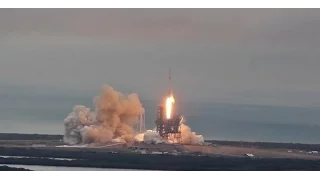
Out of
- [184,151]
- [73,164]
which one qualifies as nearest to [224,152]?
[184,151]

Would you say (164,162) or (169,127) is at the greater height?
(169,127)

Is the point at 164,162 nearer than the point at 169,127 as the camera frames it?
Yes

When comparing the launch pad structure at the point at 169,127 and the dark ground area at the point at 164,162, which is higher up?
the launch pad structure at the point at 169,127

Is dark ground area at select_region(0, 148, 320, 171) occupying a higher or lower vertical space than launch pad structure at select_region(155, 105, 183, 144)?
lower

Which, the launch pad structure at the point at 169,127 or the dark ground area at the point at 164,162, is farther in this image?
the launch pad structure at the point at 169,127

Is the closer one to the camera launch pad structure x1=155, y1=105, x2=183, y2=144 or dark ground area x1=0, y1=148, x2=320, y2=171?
dark ground area x1=0, y1=148, x2=320, y2=171
